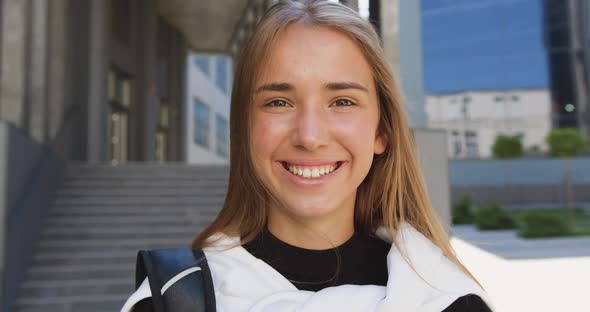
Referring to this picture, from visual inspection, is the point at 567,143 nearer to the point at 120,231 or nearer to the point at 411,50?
the point at 411,50

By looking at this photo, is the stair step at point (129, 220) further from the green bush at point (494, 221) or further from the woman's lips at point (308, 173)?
the green bush at point (494, 221)

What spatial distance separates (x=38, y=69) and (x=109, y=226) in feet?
8.14

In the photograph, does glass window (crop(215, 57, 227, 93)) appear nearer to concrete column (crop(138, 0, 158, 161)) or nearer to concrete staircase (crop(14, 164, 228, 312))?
concrete column (crop(138, 0, 158, 161))

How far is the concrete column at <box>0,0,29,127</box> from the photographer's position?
244 inches

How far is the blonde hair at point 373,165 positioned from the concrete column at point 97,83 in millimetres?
9999

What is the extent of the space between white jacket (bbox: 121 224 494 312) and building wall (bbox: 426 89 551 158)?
2557cm

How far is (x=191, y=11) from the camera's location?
16.9 m

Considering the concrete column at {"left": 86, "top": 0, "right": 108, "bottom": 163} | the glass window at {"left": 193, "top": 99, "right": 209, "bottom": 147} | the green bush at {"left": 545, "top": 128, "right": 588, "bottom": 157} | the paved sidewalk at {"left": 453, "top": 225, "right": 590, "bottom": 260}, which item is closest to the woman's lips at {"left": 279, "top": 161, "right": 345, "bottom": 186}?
the paved sidewalk at {"left": 453, "top": 225, "right": 590, "bottom": 260}

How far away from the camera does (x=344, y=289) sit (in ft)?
4.10

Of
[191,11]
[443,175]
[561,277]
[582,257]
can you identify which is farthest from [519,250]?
[191,11]

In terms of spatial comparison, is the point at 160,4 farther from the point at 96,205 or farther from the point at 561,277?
the point at 561,277

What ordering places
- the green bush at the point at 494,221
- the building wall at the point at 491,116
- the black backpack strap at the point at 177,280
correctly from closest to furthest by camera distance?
the black backpack strap at the point at 177,280 → the green bush at the point at 494,221 → the building wall at the point at 491,116

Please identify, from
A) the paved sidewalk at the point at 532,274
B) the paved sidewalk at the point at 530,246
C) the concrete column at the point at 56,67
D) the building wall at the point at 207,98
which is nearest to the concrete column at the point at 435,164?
the paved sidewalk at the point at 532,274

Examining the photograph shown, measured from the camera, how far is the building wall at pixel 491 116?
1017 inches
